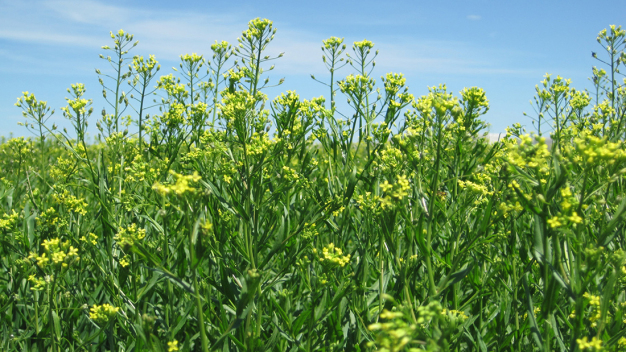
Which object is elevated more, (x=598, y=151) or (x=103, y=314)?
(x=598, y=151)

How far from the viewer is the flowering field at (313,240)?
208cm

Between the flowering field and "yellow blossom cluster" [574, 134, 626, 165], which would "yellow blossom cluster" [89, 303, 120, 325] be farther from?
"yellow blossom cluster" [574, 134, 626, 165]

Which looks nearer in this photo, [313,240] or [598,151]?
[598,151]

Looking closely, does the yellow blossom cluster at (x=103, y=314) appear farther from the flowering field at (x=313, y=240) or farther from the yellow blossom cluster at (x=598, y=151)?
the yellow blossom cluster at (x=598, y=151)

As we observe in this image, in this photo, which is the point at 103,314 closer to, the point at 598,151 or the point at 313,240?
the point at 313,240

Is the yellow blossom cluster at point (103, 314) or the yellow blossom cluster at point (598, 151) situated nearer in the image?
the yellow blossom cluster at point (598, 151)

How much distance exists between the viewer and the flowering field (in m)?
2.08

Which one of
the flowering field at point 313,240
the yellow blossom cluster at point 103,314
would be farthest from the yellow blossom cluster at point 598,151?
the yellow blossom cluster at point 103,314

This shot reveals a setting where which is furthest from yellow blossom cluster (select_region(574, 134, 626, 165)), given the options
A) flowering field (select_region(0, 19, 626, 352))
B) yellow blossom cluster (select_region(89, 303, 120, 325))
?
yellow blossom cluster (select_region(89, 303, 120, 325))

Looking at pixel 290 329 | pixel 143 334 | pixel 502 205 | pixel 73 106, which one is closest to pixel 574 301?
pixel 502 205

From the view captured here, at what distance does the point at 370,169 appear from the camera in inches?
136

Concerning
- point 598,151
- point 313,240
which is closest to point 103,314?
point 313,240

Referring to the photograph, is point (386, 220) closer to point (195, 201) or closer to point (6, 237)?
point (195, 201)

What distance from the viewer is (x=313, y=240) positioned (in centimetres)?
319
